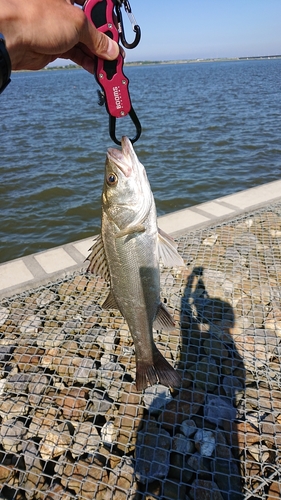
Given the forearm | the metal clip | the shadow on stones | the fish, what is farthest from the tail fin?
the forearm

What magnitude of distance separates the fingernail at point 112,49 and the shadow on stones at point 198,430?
3.16 meters

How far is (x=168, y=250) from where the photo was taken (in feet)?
9.23

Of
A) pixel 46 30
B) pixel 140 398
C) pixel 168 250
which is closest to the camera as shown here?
pixel 46 30

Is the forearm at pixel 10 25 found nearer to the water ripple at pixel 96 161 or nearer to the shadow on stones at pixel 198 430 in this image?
the shadow on stones at pixel 198 430

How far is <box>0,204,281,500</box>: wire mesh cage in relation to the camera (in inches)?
126

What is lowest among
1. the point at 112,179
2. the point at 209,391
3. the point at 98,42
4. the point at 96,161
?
the point at 209,391

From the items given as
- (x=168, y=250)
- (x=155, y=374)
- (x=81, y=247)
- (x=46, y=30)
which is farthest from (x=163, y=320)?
(x=81, y=247)

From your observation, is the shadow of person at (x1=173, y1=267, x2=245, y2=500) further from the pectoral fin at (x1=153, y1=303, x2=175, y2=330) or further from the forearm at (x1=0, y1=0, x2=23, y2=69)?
the forearm at (x1=0, y1=0, x2=23, y2=69)

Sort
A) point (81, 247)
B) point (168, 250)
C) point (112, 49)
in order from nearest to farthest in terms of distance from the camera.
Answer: point (168, 250)
point (112, 49)
point (81, 247)

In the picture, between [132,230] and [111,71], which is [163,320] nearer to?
[132,230]

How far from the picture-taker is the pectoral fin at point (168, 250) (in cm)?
279

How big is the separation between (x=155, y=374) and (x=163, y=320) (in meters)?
0.45

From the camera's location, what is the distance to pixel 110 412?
3746 millimetres

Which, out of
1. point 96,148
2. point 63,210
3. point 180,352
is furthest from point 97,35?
point 96,148
